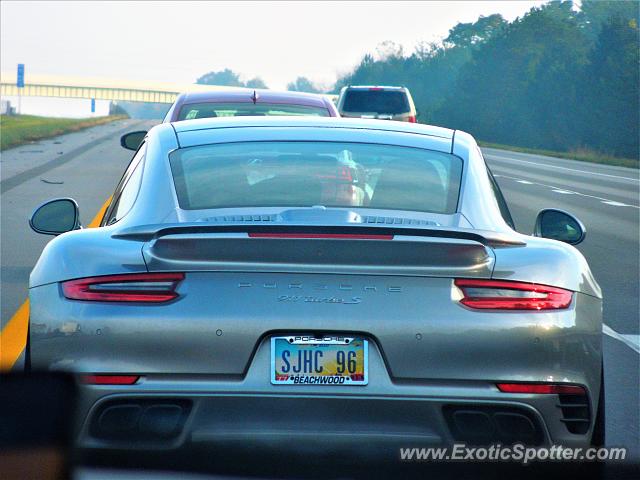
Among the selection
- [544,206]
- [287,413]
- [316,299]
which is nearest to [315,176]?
[316,299]

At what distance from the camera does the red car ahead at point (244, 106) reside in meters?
11.6

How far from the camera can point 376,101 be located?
94.0ft

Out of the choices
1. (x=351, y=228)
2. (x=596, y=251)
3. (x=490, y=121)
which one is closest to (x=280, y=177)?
(x=351, y=228)

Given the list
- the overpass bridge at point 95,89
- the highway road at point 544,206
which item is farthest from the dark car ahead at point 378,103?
the overpass bridge at point 95,89

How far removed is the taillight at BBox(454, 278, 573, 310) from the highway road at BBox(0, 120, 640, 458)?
1477 mm

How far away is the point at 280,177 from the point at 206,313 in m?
1.16

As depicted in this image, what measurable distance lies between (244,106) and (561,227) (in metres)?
6.29

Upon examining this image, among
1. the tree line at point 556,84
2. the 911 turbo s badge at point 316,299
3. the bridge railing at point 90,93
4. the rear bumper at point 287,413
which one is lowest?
the bridge railing at point 90,93

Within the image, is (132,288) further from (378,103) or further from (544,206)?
(378,103)

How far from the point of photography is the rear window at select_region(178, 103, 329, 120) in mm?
11617

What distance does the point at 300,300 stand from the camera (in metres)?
4.07

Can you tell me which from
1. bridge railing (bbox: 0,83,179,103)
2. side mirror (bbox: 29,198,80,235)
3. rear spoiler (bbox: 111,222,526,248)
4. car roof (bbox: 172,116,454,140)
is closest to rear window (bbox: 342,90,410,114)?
car roof (bbox: 172,116,454,140)

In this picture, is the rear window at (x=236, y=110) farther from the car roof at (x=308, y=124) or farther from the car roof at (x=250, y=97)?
the car roof at (x=308, y=124)

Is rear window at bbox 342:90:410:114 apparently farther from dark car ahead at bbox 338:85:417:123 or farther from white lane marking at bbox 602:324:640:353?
white lane marking at bbox 602:324:640:353
